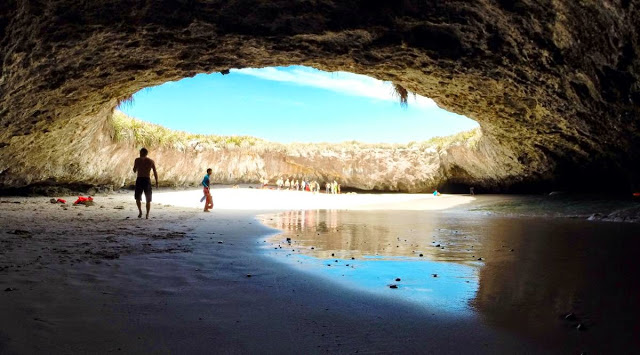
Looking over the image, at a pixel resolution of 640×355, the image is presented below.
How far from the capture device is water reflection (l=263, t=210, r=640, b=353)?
2367 millimetres

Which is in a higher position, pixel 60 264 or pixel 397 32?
pixel 397 32

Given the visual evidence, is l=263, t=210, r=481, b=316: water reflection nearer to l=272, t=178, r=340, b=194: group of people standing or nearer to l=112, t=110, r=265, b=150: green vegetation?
l=112, t=110, r=265, b=150: green vegetation

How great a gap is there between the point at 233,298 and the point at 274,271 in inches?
38.7

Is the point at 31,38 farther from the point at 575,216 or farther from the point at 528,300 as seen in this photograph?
the point at 575,216

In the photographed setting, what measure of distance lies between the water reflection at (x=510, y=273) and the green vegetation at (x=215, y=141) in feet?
42.5

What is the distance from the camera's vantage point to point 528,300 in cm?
287

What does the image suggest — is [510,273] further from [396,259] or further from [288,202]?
[288,202]

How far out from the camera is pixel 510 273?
3771 millimetres

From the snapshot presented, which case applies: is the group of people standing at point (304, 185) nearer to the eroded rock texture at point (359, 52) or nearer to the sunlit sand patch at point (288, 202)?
the sunlit sand patch at point (288, 202)

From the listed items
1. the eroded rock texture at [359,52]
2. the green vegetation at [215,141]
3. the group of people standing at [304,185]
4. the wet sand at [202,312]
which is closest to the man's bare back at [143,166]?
the eroded rock texture at [359,52]

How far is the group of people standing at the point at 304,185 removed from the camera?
27.8 meters

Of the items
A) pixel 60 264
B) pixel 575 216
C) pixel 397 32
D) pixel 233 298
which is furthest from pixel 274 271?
pixel 575 216

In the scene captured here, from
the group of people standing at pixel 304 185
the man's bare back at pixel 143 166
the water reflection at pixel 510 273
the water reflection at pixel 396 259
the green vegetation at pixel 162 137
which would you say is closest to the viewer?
the water reflection at pixel 510 273

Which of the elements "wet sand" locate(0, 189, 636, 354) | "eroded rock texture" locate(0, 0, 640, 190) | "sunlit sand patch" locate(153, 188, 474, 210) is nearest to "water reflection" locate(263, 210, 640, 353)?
"wet sand" locate(0, 189, 636, 354)
